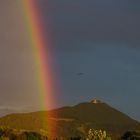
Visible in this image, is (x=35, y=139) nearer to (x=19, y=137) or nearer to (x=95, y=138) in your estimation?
(x=19, y=137)

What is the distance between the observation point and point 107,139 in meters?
65.0

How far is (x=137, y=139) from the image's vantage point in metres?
136

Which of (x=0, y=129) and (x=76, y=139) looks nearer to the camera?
(x=76, y=139)

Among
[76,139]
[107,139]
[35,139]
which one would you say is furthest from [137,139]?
[107,139]

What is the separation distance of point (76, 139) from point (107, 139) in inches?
2759

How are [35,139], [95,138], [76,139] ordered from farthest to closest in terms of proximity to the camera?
[35,139]
[76,139]
[95,138]

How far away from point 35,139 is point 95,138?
98.0 meters

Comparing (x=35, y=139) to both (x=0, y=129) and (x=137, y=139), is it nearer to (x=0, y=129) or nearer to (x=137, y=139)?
(x=0, y=129)

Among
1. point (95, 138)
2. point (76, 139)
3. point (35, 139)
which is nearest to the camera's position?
point (95, 138)

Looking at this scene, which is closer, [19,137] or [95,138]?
[95,138]

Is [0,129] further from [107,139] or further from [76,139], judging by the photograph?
[107,139]

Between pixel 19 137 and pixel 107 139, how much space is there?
101535mm

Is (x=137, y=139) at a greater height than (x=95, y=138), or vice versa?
(x=95, y=138)

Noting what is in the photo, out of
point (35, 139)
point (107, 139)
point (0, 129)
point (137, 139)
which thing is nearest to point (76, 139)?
point (137, 139)
